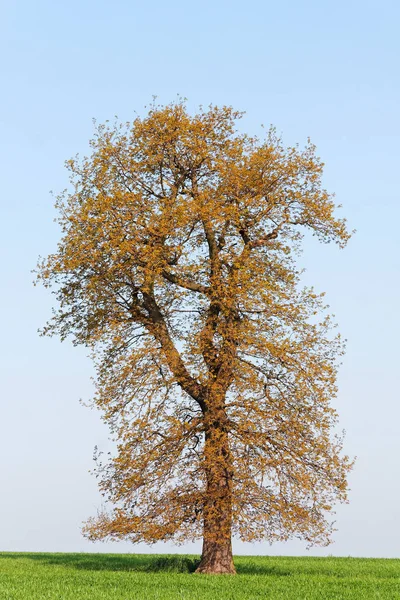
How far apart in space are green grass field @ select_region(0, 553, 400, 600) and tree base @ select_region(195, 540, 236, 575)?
56 centimetres

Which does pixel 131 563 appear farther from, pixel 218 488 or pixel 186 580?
pixel 218 488

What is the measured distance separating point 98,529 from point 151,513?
203 centimetres

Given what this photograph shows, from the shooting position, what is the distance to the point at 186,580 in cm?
2467

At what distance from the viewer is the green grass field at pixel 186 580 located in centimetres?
2150

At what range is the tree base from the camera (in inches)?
1073

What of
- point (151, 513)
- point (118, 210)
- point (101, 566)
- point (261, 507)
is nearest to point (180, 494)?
point (151, 513)

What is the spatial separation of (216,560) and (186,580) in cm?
287

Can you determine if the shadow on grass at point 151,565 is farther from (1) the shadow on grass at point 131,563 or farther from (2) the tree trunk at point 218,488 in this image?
(2) the tree trunk at point 218,488

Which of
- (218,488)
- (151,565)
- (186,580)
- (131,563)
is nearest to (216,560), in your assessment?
(186,580)

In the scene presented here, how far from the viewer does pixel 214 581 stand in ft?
80.1

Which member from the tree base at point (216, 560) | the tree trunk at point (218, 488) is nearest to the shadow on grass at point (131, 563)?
the tree base at point (216, 560)

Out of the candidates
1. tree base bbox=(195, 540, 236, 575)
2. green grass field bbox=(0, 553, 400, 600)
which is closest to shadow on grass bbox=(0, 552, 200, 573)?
green grass field bbox=(0, 553, 400, 600)

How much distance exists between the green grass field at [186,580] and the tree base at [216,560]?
0.56m

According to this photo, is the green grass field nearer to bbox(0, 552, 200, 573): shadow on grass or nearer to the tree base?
bbox(0, 552, 200, 573): shadow on grass
